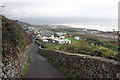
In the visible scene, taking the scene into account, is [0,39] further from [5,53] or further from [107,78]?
[107,78]

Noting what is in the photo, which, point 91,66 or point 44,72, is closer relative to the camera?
point 91,66

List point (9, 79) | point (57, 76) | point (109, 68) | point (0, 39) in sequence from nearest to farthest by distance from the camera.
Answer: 1. point (109, 68)
2. point (9, 79)
3. point (0, 39)
4. point (57, 76)

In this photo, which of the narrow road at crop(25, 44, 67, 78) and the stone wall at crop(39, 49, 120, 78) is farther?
the narrow road at crop(25, 44, 67, 78)

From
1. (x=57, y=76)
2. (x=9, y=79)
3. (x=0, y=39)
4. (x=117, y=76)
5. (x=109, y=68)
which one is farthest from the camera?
(x=57, y=76)

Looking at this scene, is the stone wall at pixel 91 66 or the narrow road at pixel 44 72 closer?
the stone wall at pixel 91 66

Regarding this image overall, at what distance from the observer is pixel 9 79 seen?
8.58 metres

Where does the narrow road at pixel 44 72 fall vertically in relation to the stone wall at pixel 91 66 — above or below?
below

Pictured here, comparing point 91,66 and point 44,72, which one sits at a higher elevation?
point 91,66

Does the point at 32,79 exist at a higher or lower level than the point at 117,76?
lower

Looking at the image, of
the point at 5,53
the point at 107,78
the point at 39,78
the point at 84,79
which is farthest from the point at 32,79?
the point at 107,78

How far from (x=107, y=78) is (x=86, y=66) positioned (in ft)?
7.12

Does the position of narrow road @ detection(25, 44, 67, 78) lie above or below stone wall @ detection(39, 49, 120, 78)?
below

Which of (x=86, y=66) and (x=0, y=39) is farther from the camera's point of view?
(x=0, y=39)

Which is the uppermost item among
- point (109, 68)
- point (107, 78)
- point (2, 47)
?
point (2, 47)
